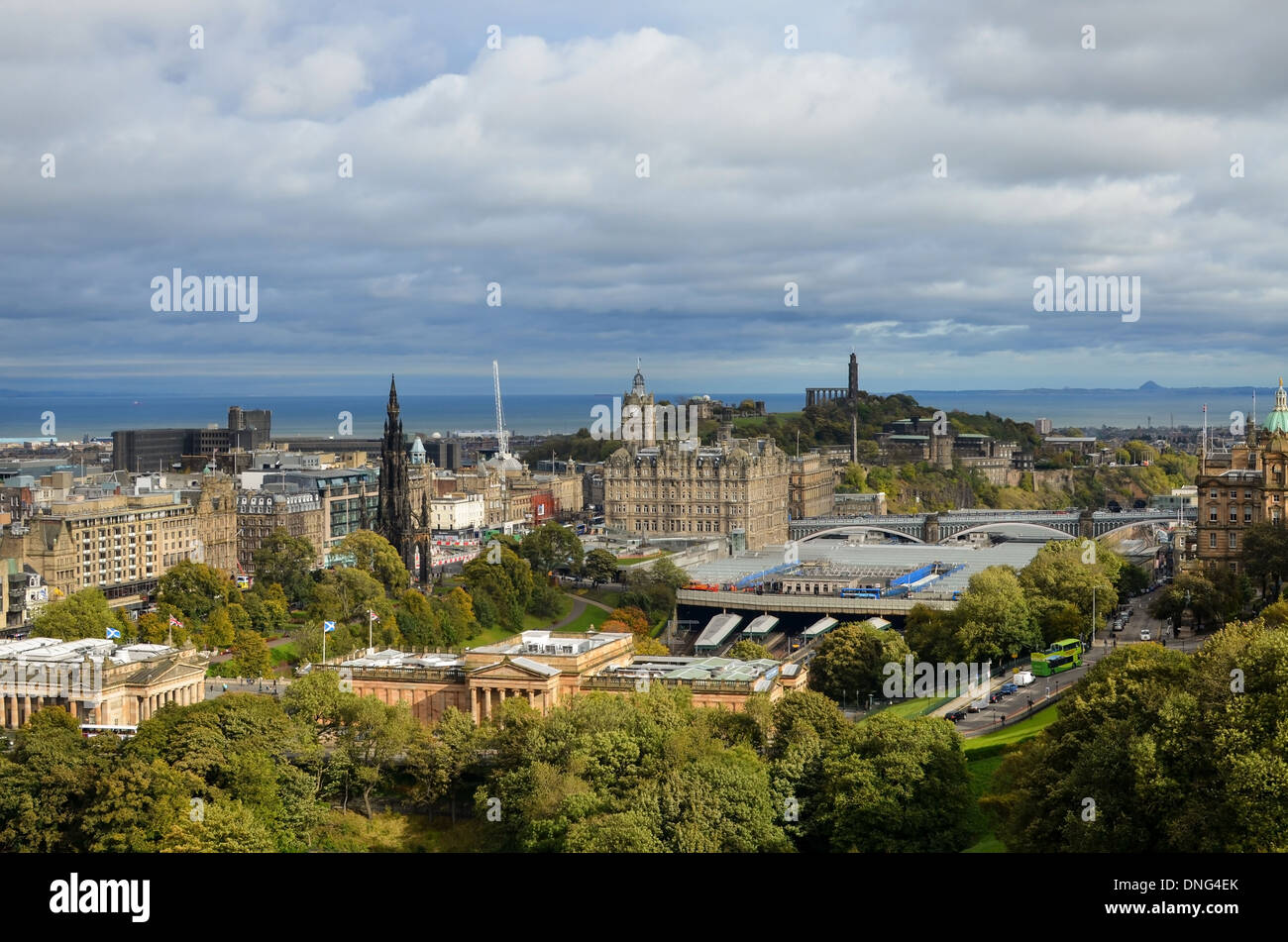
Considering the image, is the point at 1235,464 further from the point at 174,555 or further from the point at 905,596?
the point at 174,555

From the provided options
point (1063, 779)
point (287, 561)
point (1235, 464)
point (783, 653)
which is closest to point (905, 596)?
point (783, 653)

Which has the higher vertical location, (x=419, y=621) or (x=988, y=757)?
(x=419, y=621)

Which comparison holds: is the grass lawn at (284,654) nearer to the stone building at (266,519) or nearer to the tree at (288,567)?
the tree at (288,567)

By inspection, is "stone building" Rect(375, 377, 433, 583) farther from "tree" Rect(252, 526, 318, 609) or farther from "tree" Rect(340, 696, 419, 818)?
"tree" Rect(340, 696, 419, 818)

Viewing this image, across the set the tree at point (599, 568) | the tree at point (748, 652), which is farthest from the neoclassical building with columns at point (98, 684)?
the tree at point (599, 568)

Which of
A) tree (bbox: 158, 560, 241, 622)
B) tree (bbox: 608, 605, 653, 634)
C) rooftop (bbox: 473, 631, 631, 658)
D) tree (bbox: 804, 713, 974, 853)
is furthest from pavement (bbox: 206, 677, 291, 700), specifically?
tree (bbox: 608, 605, 653, 634)

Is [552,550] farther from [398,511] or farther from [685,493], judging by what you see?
[685,493]

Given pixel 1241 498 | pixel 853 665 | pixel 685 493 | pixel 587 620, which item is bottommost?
pixel 587 620

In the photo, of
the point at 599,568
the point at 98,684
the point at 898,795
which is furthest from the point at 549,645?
the point at 599,568
